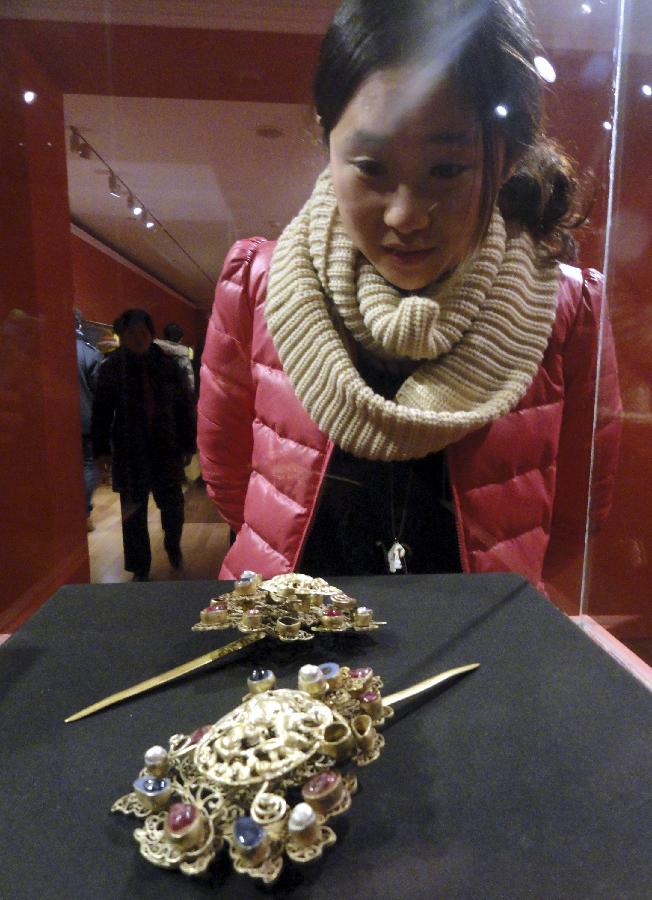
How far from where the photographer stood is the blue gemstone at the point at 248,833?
399 mm

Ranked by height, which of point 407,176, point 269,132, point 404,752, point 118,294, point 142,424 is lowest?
point 404,752

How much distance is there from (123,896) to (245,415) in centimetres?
72

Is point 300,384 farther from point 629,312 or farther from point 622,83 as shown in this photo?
point 622,83

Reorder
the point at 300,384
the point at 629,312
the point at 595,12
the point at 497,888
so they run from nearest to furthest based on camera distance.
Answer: the point at 497,888 < the point at 300,384 < the point at 595,12 < the point at 629,312

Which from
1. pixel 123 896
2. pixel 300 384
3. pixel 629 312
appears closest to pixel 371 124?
pixel 300 384

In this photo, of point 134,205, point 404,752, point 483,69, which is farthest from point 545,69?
point 404,752

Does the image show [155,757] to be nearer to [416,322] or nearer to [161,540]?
[416,322]

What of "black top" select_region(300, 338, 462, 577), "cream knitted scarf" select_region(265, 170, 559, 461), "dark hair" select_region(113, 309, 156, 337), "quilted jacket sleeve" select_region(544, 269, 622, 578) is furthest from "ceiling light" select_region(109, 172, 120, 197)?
"quilted jacket sleeve" select_region(544, 269, 622, 578)

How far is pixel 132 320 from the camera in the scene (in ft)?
3.42

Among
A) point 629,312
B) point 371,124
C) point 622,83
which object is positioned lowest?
point 629,312

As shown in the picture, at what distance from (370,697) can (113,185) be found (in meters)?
0.83

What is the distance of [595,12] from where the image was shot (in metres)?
0.99

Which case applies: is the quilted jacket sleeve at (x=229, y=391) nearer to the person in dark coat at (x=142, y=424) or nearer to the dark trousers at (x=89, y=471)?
the person in dark coat at (x=142, y=424)

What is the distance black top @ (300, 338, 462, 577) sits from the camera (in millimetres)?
908
